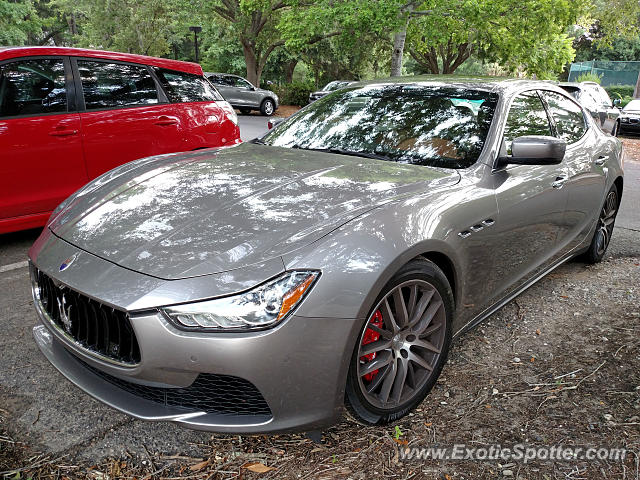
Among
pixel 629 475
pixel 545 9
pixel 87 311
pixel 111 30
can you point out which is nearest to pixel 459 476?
pixel 629 475

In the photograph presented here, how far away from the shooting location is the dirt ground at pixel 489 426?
2096 mm

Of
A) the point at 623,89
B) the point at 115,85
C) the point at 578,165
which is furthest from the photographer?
the point at 623,89

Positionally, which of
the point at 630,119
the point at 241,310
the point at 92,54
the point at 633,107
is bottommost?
the point at 630,119

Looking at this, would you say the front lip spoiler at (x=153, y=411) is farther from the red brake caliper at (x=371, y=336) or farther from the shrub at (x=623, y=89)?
the shrub at (x=623, y=89)

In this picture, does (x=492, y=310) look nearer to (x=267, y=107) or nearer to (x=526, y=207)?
(x=526, y=207)

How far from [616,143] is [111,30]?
96.4 ft

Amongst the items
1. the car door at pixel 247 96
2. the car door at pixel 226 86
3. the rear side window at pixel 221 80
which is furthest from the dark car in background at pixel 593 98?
the rear side window at pixel 221 80

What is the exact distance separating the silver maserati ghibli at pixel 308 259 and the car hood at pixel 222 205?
1cm

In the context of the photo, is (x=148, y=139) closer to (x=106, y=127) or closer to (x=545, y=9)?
(x=106, y=127)

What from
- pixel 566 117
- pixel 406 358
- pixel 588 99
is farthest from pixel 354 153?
pixel 588 99

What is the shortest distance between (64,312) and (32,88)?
2.93 meters

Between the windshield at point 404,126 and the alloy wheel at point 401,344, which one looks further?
the windshield at point 404,126

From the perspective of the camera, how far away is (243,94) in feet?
69.9

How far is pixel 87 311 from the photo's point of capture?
202 cm
